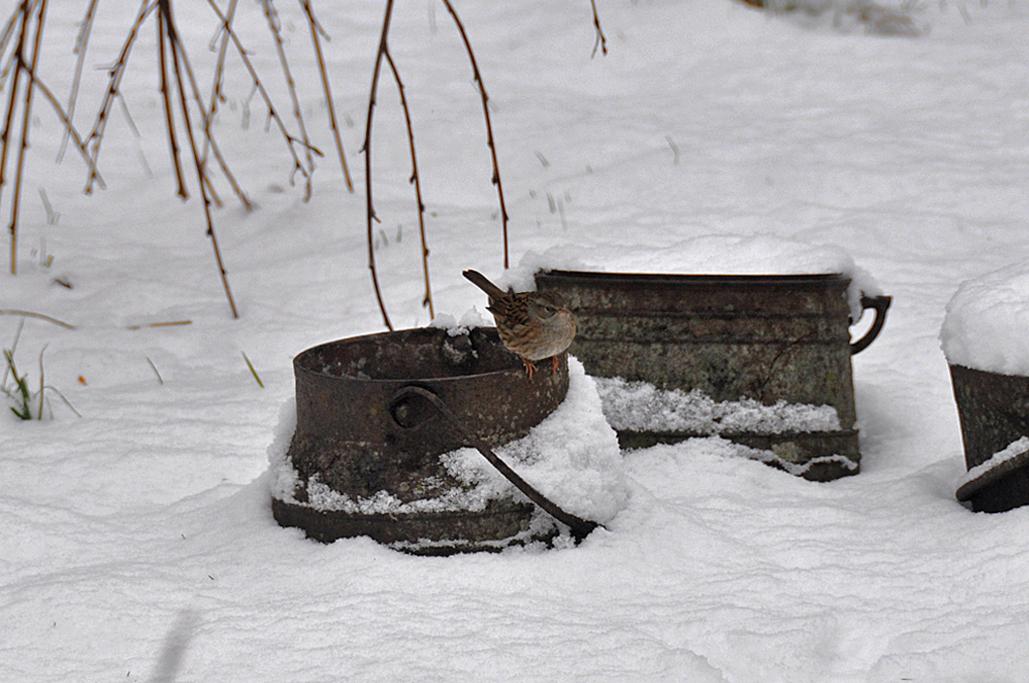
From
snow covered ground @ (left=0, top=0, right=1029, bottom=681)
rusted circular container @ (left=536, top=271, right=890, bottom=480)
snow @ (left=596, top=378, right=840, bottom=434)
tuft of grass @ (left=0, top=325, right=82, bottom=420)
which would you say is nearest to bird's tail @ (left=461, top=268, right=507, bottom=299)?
rusted circular container @ (left=536, top=271, right=890, bottom=480)

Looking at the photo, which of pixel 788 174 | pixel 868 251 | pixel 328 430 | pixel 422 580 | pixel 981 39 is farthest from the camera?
pixel 981 39

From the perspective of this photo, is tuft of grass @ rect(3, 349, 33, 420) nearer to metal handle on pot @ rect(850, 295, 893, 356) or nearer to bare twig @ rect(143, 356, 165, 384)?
bare twig @ rect(143, 356, 165, 384)

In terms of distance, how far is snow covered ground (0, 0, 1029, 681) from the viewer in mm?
2020

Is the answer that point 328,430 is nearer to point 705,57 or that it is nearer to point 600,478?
point 600,478

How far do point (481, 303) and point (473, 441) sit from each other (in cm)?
175

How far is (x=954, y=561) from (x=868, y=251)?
7.53 feet

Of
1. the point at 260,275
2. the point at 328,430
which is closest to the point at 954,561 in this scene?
the point at 328,430

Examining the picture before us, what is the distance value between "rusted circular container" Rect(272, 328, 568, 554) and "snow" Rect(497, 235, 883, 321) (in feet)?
2.12

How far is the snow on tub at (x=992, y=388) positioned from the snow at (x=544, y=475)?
77 centimetres

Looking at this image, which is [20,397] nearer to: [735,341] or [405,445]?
[405,445]

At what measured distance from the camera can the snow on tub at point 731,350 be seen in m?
2.89

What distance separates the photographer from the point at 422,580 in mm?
2232

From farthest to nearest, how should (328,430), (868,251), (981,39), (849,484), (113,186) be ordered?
(981,39) → (113,186) → (868,251) → (849,484) → (328,430)

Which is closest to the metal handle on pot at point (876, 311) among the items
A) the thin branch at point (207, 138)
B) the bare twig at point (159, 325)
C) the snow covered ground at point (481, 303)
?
the snow covered ground at point (481, 303)
